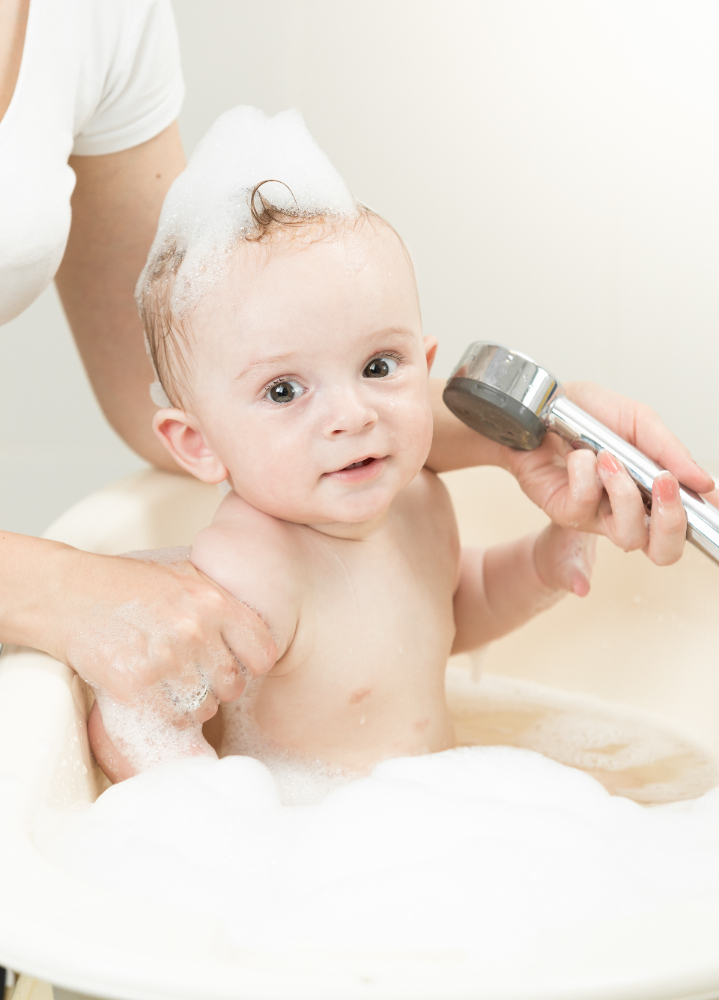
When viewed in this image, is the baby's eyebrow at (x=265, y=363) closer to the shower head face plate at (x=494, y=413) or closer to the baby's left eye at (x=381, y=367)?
the baby's left eye at (x=381, y=367)

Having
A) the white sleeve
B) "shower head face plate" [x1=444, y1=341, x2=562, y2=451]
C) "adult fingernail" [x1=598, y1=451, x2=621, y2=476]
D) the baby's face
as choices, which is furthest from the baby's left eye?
the white sleeve

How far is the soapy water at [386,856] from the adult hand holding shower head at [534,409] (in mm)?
266

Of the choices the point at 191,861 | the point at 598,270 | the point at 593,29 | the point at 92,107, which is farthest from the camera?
the point at 598,270

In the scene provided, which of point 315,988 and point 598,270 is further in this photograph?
point 598,270

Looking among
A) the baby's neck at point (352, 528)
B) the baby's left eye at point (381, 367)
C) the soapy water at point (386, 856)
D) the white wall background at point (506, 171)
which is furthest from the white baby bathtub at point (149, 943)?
the white wall background at point (506, 171)

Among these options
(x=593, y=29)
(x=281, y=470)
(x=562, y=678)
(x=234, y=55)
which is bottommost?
(x=562, y=678)

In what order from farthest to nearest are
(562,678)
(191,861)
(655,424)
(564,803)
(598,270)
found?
1. (598,270)
2. (562,678)
3. (655,424)
4. (564,803)
5. (191,861)

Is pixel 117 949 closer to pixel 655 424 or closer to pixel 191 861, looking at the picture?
pixel 191 861

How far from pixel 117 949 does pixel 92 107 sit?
89cm

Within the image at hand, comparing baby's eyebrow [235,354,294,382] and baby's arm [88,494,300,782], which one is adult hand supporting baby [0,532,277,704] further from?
baby's eyebrow [235,354,294,382]

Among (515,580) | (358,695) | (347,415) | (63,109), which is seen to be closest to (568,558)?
(515,580)

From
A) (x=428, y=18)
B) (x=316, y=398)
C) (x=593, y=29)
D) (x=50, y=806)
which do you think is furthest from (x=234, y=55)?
(x=50, y=806)

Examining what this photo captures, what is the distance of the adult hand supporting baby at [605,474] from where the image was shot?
855mm

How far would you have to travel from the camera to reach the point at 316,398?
0.79 meters
